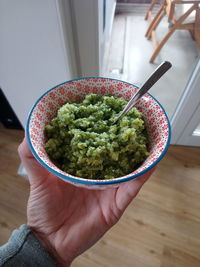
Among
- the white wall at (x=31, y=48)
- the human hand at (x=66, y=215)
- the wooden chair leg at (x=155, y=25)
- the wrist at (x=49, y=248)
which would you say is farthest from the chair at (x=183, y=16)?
the wrist at (x=49, y=248)

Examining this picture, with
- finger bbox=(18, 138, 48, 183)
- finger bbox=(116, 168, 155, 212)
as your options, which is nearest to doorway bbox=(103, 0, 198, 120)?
finger bbox=(116, 168, 155, 212)

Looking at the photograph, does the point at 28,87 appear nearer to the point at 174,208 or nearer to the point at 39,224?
the point at 39,224

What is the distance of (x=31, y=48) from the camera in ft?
2.46

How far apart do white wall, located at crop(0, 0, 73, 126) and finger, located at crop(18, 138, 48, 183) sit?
332mm

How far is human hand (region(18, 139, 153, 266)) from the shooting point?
73 centimetres

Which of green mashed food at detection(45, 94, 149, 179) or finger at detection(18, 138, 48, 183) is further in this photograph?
finger at detection(18, 138, 48, 183)

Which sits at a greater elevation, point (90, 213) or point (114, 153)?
point (114, 153)

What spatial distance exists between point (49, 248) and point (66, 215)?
0.13 metres

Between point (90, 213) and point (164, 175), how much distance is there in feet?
2.34

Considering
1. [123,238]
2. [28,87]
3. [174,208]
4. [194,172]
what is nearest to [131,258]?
[123,238]

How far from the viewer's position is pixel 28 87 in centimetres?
95

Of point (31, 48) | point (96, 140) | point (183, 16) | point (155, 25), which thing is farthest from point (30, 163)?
point (155, 25)

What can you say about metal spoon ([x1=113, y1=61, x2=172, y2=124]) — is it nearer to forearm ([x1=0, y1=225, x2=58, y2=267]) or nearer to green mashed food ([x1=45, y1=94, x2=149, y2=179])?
green mashed food ([x1=45, y1=94, x2=149, y2=179])

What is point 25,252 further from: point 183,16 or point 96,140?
point 183,16
